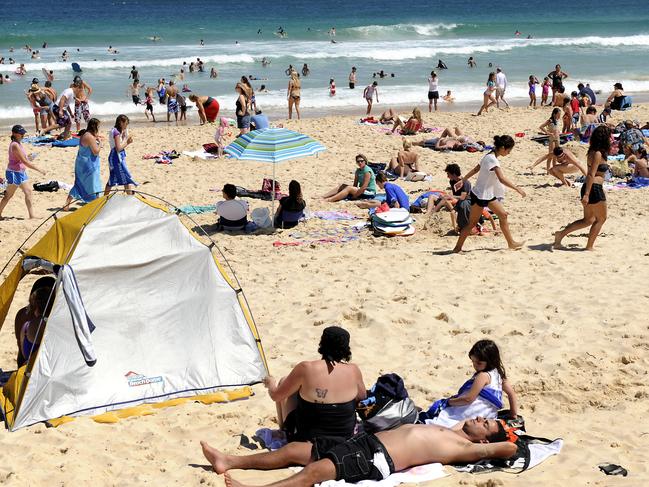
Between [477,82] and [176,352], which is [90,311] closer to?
[176,352]

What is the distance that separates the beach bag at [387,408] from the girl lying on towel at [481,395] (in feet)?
0.90

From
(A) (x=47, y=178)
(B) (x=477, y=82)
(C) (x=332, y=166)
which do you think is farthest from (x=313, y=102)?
(A) (x=47, y=178)

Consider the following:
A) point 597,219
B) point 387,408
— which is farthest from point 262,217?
point 387,408

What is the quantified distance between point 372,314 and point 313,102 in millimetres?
19376

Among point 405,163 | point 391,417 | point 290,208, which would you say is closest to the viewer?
point 391,417

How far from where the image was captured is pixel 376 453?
5.02m

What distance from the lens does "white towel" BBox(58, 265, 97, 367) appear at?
599cm

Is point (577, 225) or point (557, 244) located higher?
point (577, 225)

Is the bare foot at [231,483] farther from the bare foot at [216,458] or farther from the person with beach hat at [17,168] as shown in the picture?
the person with beach hat at [17,168]

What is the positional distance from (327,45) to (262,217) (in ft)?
118

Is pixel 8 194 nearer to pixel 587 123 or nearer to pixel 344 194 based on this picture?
pixel 344 194

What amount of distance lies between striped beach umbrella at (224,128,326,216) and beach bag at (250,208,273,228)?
0.96 metres

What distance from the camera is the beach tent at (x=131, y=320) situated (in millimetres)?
6098

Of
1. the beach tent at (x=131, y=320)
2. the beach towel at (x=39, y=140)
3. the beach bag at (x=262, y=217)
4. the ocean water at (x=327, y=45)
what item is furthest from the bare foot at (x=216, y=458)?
the ocean water at (x=327, y=45)
